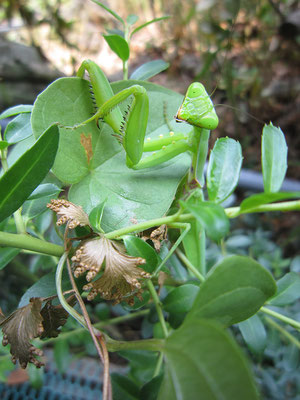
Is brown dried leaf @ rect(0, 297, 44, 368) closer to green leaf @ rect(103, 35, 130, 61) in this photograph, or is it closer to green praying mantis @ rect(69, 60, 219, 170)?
green praying mantis @ rect(69, 60, 219, 170)

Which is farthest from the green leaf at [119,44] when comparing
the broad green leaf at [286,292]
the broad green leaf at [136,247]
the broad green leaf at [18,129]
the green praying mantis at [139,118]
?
the broad green leaf at [286,292]

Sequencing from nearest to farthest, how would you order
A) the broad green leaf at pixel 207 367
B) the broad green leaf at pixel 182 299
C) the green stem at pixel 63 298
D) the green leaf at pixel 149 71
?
the broad green leaf at pixel 207 367 < the green stem at pixel 63 298 < the broad green leaf at pixel 182 299 < the green leaf at pixel 149 71

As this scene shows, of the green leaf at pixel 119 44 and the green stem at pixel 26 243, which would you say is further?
the green leaf at pixel 119 44

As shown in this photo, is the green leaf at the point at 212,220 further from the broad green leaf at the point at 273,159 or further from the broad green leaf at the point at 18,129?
the broad green leaf at the point at 18,129

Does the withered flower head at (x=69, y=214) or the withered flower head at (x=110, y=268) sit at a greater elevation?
the withered flower head at (x=69, y=214)

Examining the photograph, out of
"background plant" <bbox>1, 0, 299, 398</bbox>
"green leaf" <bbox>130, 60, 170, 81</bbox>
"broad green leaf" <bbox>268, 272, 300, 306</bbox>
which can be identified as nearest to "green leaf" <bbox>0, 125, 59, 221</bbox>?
"background plant" <bbox>1, 0, 299, 398</bbox>

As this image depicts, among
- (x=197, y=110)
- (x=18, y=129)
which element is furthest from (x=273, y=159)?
(x=18, y=129)
